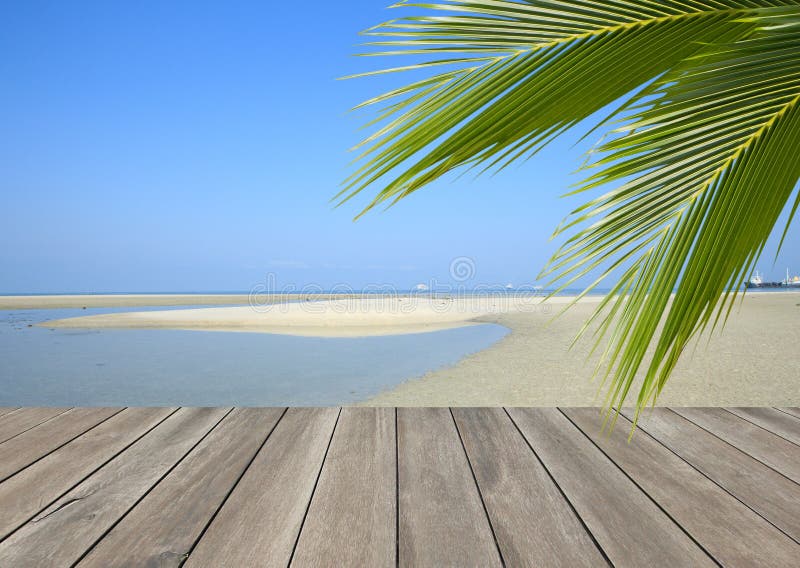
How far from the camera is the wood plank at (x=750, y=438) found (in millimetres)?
1772

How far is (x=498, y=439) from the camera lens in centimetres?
197

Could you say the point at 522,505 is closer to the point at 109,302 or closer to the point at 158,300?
the point at 109,302

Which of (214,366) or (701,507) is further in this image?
(214,366)

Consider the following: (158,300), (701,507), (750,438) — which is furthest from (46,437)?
(158,300)

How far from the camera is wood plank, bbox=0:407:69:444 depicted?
6.80ft

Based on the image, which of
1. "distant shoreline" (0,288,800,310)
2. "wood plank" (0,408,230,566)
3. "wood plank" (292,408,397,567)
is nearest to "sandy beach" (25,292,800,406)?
"wood plank" (292,408,397,567)

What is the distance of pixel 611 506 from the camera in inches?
56.6

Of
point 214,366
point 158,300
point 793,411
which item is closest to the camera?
point 793,411

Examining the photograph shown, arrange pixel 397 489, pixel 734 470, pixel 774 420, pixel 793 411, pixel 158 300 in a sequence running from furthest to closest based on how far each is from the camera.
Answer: pixel 158 300
pixel 793 411
pixel 774 420
pixel 734 470
pixel 397 489

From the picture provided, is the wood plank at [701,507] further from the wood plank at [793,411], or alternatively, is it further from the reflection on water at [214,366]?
the reflection on water at [214,366]

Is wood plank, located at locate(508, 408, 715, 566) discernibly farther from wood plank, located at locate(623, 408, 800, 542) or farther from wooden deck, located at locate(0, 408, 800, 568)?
wood plank, located at locate(623, 408, 800, 542)

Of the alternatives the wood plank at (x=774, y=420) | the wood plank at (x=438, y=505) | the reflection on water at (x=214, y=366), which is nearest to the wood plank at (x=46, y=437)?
the wood plank at (x=438, y=505)

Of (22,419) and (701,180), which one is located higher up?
(701,180)

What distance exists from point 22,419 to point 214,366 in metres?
3.50
